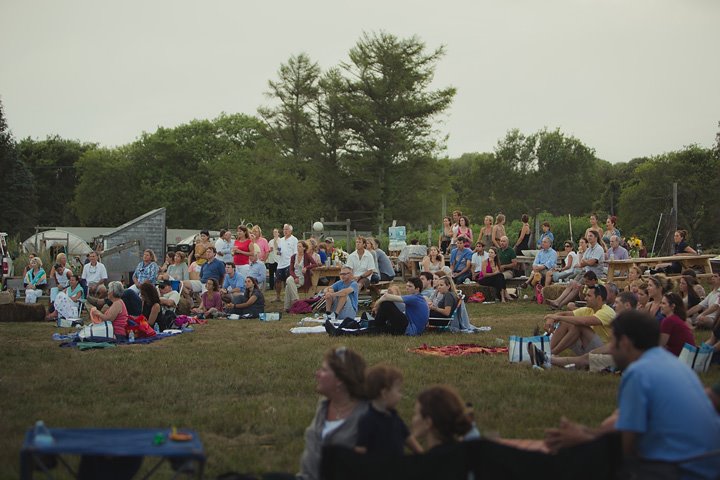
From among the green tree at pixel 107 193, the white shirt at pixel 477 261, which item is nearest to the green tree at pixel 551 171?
the green tree at pixel 107 193

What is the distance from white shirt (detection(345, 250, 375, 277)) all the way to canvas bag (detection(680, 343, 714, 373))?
9846mm

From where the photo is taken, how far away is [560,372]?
9930 mm

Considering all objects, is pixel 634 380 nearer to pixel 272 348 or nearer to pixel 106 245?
pixel 272 348

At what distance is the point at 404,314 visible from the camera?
13.9 meters

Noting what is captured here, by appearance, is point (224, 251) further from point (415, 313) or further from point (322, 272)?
point (415, 313)

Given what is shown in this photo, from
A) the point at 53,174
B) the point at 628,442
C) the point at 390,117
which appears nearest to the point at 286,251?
the point at 628,442

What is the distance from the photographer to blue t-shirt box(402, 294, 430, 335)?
13836 millimetres

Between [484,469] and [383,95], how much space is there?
47180 mm

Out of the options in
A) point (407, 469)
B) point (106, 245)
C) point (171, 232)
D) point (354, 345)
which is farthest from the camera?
point (171, 232)

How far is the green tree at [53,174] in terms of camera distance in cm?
8088

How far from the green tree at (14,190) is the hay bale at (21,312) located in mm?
44457

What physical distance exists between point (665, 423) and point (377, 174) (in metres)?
48.1

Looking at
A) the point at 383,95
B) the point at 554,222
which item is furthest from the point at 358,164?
the point at 554,222

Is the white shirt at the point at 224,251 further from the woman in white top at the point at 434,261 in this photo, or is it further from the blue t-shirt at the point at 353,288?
the blue t-shirt at the point at 353,288
